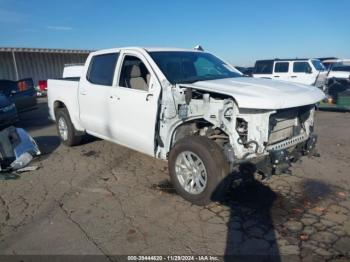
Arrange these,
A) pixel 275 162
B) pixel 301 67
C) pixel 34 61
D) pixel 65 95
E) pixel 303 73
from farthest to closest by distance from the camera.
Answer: pixel 34 61, pixel 301 67, pixel 303 73, pixel 65 95, pixel 275 162

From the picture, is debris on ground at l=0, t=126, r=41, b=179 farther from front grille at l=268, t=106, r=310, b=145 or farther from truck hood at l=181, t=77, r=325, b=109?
front grille at l=268, t=106, r=310, b=145

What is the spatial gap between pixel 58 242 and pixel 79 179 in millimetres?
1911

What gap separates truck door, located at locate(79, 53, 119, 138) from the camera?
5469 mm

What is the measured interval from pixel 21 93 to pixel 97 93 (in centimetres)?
572

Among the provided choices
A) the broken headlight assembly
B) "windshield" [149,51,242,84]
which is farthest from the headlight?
the broken headlight assembly

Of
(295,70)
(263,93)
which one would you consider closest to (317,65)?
(295,70)

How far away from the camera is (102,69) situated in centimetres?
572

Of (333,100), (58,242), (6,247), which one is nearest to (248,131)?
(58,242)

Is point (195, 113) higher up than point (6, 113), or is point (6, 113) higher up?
point (195, 113)

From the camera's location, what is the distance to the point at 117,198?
4.53m

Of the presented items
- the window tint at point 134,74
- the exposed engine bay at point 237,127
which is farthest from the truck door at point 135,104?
the exposed engine bay at point 237,127

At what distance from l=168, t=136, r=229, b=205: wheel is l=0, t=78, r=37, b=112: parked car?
24.3 feet

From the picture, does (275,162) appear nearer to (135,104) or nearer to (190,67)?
(190,67)

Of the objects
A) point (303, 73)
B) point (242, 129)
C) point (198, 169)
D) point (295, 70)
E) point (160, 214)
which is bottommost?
point (160, 214)
